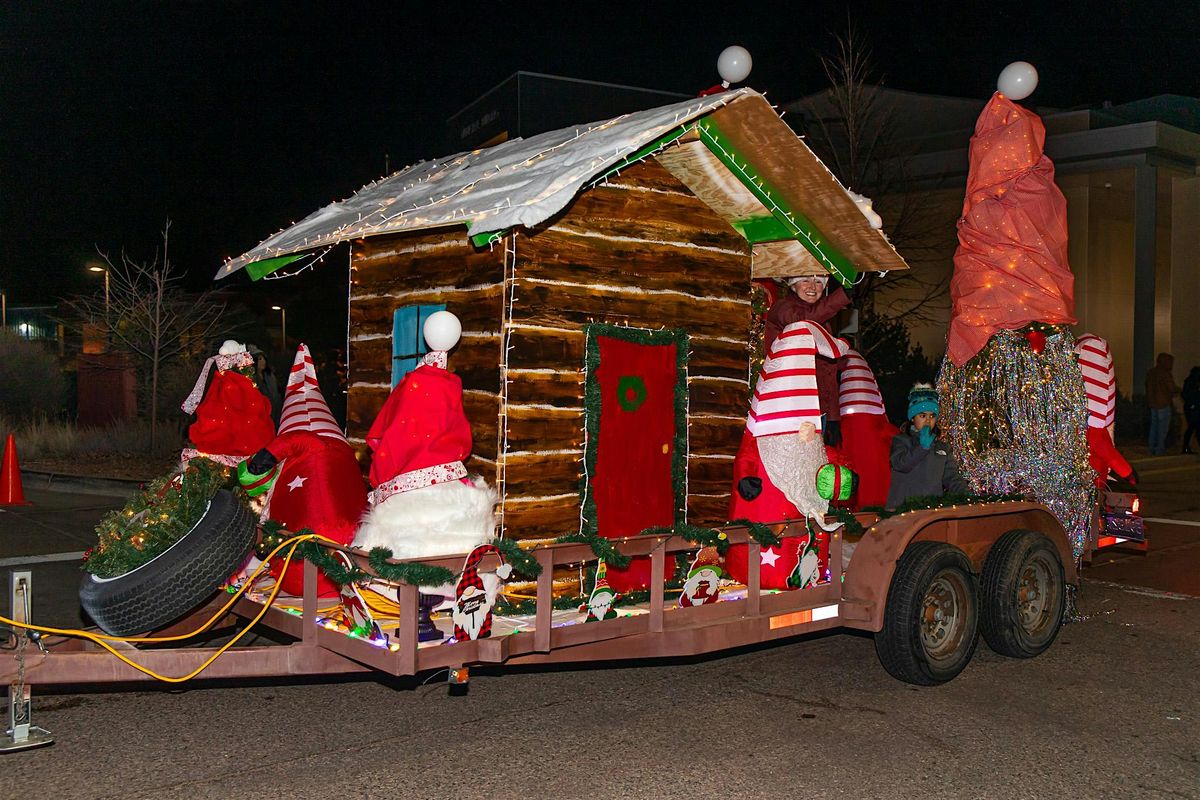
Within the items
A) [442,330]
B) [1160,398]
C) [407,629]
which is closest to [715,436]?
[442,330]

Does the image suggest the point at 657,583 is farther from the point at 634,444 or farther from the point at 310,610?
the point at 634,444

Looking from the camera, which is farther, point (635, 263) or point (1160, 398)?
point (1160, 398)

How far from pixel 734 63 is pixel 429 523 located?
4287 mm

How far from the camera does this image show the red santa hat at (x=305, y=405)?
798 cm

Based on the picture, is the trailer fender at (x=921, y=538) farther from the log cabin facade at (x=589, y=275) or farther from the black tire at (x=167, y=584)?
the black tire at (x=167, y=584)

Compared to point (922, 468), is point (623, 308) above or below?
above

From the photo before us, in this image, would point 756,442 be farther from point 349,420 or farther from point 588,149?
point 349,420

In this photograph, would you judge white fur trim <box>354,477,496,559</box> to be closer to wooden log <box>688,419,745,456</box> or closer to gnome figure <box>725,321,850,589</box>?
gnome figure <box>725,321,850,589</box>

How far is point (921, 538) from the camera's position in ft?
20.4

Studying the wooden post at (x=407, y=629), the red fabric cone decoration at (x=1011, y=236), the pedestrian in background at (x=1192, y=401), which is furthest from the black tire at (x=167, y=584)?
the pedestrian in background at (x=1192, y=401)

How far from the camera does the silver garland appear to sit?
7.32 metres

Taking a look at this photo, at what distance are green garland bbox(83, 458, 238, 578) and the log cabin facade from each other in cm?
197

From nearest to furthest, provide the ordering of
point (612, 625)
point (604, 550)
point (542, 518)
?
point (604, 550) → point (612, 625) → point (542, 518)

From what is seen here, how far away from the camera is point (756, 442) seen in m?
6.68
